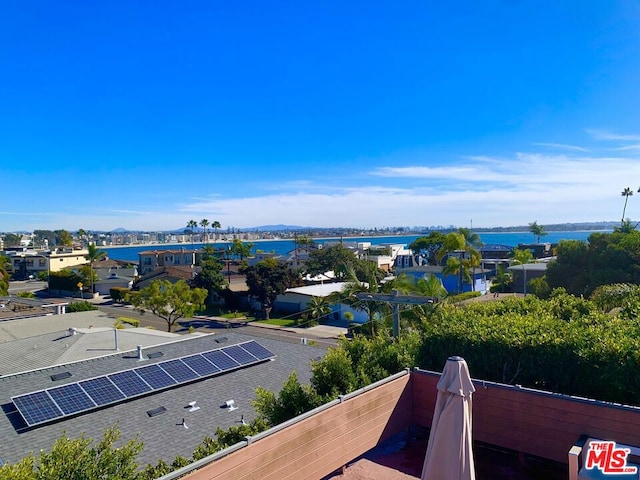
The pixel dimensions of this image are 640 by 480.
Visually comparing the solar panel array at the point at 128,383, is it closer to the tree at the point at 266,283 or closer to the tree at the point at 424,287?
the tree at the point at 424,287

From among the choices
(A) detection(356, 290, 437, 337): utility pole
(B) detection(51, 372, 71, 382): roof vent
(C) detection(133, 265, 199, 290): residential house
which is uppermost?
(A) detection(356, 290, 437, 337): utility pole

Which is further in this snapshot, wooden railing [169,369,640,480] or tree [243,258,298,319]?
tree [243,258,298,319]

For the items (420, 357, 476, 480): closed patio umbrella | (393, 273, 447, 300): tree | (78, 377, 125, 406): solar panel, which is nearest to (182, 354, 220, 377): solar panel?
(78, 377, 125, 406): solar panel

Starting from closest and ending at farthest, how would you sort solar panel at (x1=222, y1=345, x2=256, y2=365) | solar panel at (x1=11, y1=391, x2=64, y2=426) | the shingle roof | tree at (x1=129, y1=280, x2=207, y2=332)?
1. the shingle roof
2. solar panel at (x1=11, y1=391, x2=64, y2=426)
3. solar panel at (x1=222, y1=345, x2=256, y2=365)
4. tree at (x1=129, y1=280, x2=207, y2=332)

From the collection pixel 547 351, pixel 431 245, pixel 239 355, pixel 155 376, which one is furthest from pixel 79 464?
pixel 431 245

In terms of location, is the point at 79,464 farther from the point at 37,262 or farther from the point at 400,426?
Answer: the point at 37,262

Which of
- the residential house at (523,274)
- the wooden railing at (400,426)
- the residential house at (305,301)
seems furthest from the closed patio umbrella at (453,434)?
the residential house at (523,274)

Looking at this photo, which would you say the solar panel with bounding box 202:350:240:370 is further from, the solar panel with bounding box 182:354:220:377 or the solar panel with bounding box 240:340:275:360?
the solar panel with bounding box 240:340:275:360

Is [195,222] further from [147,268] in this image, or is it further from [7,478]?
[7,478]
